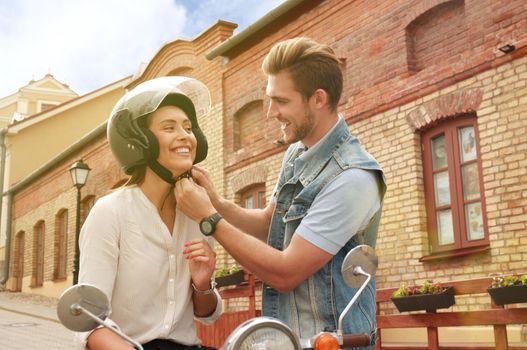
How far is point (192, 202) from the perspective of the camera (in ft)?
8.19

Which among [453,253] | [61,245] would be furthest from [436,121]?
[61,245]

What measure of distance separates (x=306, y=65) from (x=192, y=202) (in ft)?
2.56

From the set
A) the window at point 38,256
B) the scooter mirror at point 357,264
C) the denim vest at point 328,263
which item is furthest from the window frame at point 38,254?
the scooter mirror at point 357,264

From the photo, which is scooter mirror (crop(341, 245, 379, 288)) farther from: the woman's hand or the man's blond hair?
the man's blond hair

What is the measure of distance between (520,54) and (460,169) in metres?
1.75

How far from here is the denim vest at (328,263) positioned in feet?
8.54

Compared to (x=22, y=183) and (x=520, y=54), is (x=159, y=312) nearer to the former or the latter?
(x=520, y=54)

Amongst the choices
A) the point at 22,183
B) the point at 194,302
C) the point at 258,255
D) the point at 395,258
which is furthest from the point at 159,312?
the point at 22,183

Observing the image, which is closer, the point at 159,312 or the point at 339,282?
the point at 159,312

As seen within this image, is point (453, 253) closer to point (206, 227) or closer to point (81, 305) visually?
point (206, 227)

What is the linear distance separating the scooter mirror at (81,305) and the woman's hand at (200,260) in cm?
49

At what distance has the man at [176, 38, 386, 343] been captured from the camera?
2504mm

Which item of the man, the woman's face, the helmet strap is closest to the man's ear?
the man

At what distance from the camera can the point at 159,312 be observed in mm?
2406
